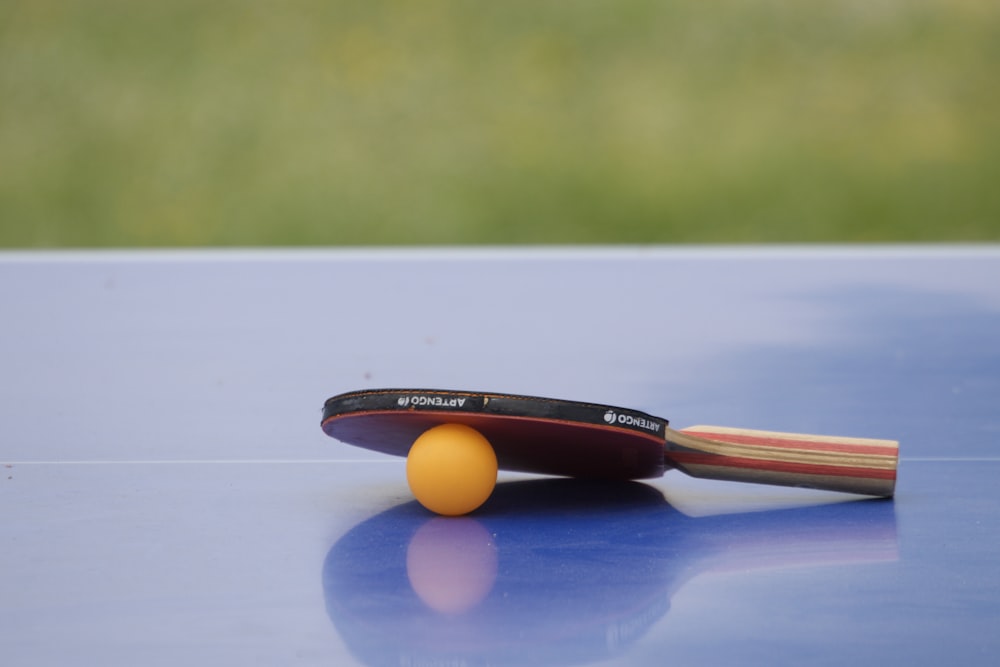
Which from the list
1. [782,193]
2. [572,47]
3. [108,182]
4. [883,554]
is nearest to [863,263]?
[782,193]

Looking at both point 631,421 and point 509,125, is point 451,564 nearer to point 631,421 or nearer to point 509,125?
point 631,421

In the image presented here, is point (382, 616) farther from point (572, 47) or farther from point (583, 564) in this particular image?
point (572, 47)

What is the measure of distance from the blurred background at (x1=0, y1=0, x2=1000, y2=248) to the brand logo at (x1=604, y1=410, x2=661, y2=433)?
7.19 metres

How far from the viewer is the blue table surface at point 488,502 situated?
186cm

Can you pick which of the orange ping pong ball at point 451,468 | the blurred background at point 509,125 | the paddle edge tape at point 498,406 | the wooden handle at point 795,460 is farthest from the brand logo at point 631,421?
the blurred background at point 509,125

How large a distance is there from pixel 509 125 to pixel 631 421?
24.6 feet

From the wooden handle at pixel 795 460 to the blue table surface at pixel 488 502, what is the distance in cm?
5

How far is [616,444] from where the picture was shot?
2471 millimetres

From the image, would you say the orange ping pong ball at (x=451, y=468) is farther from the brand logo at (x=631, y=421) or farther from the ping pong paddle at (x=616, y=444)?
the brand logo at (x=631, y=421)

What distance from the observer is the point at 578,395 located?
3.61m

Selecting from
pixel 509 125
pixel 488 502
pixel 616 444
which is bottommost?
pixel 488 502

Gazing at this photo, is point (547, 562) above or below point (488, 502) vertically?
below

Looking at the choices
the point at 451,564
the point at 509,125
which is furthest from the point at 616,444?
the point at 509,125

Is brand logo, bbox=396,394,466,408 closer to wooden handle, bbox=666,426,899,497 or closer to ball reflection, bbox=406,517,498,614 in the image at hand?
ball reflection, bbox=406,517,498,614
